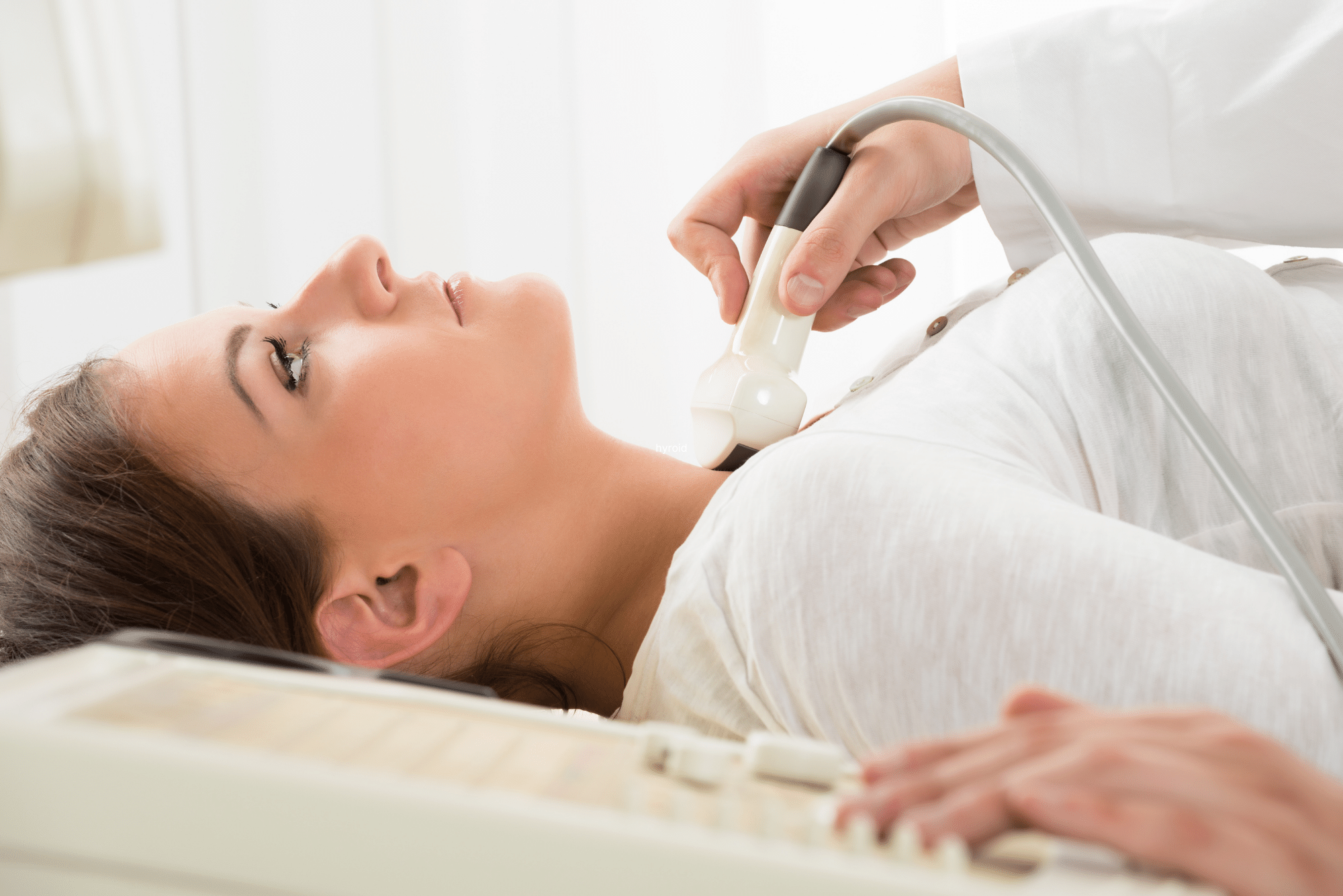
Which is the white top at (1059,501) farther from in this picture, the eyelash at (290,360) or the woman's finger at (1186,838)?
the eyelash at (290,360)

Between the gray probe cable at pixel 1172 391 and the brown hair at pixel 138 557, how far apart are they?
0.64 m

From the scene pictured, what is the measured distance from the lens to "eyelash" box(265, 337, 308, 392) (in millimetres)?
840

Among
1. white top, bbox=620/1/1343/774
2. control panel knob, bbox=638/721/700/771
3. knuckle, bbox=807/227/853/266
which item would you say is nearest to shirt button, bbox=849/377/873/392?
white top, bbox=620/1/1343/774

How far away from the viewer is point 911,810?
0.30 meters

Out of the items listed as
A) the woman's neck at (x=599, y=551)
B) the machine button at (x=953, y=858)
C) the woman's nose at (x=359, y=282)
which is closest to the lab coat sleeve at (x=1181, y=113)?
the woman's neck at (x=599, y=551)

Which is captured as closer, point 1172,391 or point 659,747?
point 659,747

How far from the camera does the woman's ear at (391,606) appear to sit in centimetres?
85

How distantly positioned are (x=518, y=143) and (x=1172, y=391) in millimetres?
1299

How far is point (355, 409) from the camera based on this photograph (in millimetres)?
816

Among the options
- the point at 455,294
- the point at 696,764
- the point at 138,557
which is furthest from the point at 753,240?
the point at 696,764

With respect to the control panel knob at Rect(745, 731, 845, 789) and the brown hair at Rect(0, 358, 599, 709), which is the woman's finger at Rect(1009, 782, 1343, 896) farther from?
the brown hair at Rect(0, 358, 599, 709)

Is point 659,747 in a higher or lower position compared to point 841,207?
lower

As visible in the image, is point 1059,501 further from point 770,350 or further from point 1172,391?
point 770,350

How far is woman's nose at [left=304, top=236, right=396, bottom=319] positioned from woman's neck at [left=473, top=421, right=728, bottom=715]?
0.22 m
